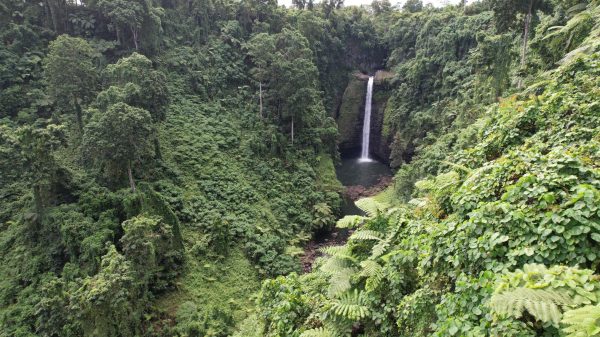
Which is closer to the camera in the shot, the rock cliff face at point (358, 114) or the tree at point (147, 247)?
the tree at point (147, 247)

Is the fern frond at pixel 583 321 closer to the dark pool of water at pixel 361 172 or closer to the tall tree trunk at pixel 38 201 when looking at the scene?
the tall tree trunk at pixel 38 201

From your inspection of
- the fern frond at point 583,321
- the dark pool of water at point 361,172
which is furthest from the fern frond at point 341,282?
the dark pool of water at point 361,172

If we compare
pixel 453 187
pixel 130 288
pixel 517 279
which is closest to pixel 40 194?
pixel 130 288

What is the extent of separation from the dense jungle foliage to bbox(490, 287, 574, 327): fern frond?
2 cm

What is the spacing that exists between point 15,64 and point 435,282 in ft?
86.6

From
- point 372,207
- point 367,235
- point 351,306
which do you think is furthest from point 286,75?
point 351,306

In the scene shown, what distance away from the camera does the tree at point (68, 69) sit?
16922 mm

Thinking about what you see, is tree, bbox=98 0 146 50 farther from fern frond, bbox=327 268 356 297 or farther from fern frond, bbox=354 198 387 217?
fern frond, bbox=327 268 356 297

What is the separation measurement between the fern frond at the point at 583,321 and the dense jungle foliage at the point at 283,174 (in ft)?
0.08

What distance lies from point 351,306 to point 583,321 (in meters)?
3.22

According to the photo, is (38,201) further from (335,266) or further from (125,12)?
(125,12)

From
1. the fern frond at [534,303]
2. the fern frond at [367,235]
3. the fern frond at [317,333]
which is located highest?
the fern frond at [534,303]

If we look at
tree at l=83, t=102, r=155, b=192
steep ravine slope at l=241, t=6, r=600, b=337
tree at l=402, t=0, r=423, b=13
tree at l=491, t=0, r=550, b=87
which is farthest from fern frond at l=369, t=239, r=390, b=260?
tree at l=402, t=0, r=423, b=13

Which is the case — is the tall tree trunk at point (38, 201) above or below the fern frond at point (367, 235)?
below
